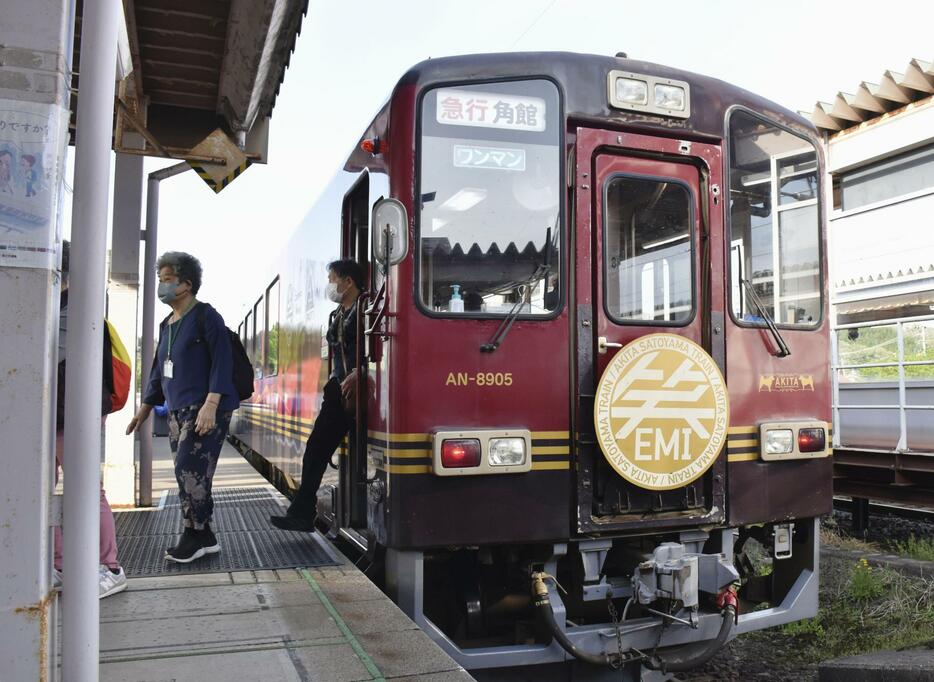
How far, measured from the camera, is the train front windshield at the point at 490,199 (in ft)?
13.1

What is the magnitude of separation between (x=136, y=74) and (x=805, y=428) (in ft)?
17.5

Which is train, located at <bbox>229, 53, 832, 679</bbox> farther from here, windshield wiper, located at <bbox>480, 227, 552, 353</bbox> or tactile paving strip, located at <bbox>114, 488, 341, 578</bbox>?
tactile paving strip, located at <bbox>114, 488, 341, 578</bbox>

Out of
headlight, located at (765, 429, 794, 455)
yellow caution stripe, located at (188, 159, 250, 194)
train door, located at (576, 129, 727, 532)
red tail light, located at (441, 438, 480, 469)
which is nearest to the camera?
red tail light, located at (441, 438, 480, 469)

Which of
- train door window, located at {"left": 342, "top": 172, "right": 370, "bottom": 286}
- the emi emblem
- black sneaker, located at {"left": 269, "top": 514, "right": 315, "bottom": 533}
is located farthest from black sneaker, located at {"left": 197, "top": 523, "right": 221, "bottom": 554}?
the emi emblem

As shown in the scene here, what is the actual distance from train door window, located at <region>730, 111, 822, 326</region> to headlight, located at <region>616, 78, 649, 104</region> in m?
0.56

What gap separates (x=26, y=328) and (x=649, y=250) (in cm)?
304

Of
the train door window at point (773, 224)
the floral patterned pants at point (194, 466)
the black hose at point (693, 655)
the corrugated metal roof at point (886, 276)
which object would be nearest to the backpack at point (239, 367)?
the floral patterned pants at point (194, 466)

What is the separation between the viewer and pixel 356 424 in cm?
465

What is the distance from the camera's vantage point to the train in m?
3.91

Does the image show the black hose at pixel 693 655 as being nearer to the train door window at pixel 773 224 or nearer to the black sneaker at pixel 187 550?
the train door window at pixel 773 224

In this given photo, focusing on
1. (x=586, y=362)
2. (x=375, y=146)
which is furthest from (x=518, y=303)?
(x=375, y=146)

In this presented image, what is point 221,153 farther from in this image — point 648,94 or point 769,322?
Result: point 769,322

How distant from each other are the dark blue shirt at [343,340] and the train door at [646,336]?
4.52 feet

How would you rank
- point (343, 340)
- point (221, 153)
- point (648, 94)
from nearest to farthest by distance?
point (648, 94) → point (343, 340) → point (221, 153)
